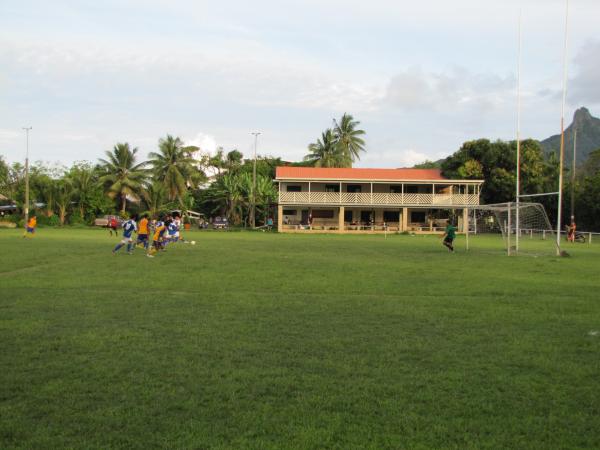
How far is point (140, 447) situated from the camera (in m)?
3.86

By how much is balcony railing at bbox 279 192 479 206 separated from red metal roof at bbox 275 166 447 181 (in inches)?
60.7

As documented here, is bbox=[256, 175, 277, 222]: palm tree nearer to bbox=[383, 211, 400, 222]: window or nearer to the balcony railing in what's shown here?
the balcony railing

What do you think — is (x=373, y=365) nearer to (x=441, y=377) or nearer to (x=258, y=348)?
(x=441, y=377)

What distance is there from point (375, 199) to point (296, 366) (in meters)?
42.8

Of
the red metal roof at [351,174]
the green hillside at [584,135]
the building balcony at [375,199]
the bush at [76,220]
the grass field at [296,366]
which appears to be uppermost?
the green hillside at [584,135]

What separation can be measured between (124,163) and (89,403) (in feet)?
182

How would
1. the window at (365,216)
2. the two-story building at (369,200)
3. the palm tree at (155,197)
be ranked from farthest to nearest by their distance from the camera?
the palm tree at (155,197), the window at (365,216), the two-story building at (369,200)

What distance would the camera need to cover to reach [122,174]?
57.7m

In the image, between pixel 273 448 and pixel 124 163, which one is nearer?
pixel 273 448

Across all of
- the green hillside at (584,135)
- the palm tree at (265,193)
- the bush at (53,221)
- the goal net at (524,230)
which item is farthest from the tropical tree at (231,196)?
the green hillside at (584,135)

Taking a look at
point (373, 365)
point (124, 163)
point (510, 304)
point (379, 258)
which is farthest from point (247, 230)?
point (373, 365)

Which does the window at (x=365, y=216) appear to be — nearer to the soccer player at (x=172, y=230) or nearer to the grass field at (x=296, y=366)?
the soccer player at (x=172, y=230)

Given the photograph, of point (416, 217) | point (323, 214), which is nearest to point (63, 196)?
point (323, 214)

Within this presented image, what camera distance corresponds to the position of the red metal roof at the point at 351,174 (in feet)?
160
